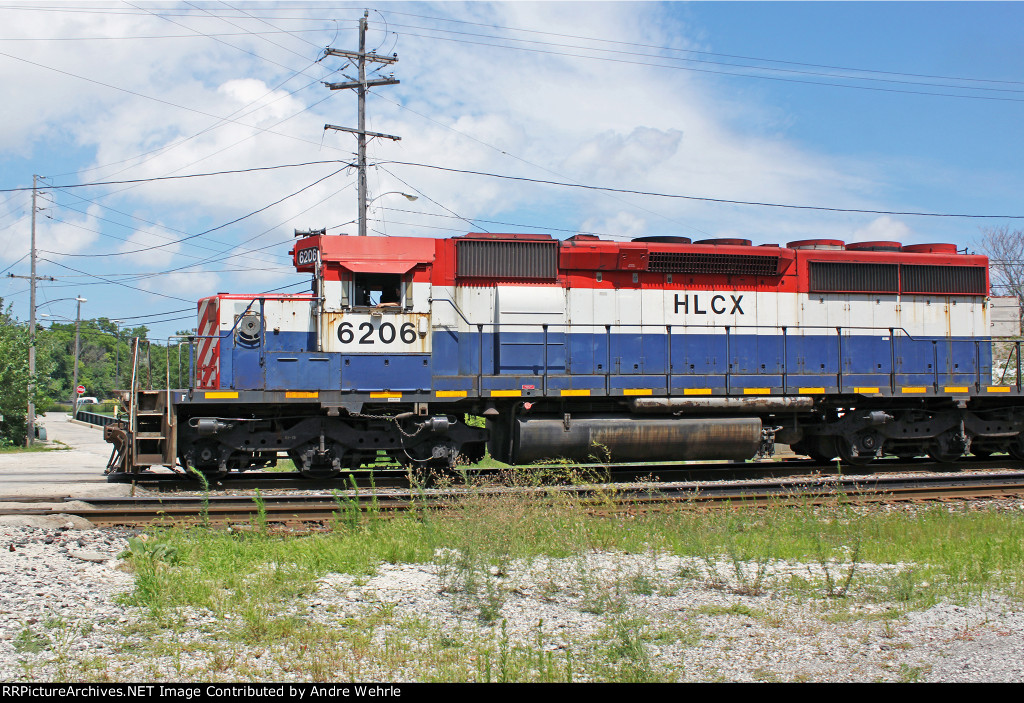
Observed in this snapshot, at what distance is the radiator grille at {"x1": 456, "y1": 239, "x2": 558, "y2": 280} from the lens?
1159cm

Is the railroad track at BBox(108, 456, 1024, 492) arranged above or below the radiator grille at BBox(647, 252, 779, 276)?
below

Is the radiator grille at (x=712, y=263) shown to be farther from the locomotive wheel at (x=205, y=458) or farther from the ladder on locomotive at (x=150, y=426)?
the ladder on locomotive at (x=150, y=426)

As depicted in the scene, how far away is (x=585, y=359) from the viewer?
466 inches

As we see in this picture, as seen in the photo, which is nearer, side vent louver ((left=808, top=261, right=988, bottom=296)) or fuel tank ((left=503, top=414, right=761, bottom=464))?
fuel tank ((left=503, top=414, right=761, bottom=464))

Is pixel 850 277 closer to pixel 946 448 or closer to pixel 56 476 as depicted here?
pixel 946 448

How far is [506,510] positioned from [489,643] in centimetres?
264

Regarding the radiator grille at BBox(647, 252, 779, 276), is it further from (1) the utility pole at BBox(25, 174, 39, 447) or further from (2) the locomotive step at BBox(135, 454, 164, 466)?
(1) the utility pole at BBox(25, 174, 39, 447)

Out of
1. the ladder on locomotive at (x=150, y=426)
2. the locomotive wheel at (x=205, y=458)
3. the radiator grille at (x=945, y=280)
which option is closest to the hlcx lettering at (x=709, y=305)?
the radiator grille at (x=945, y=280)

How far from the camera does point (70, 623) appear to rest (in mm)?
5129

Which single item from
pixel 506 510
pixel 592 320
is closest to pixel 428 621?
pixel 506 510

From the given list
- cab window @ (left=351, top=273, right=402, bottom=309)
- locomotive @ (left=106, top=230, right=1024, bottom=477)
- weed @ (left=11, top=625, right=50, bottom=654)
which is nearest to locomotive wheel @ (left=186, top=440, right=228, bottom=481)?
locomotive @ (left=106, top=230, right=1024, bottom=477)

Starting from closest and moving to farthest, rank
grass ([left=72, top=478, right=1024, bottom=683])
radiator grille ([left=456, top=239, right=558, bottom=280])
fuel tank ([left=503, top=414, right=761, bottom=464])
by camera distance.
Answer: grass ([left=72, top=478, right=1024, bottom=683]) < fuel tank ([left=503, top=414, right=761, bottom=464]) < radiator grille ([left=456, top=239, right=558, bottom=280])

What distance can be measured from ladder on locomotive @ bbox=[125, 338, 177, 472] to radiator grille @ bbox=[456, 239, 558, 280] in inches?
185
